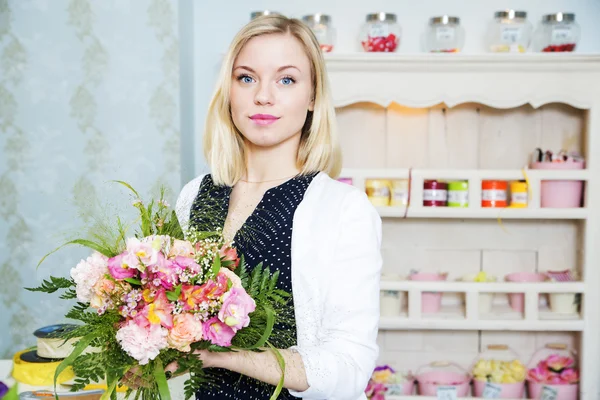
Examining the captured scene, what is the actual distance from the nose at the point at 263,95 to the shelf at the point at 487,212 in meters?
1.17

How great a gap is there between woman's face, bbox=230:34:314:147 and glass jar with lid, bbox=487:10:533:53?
1261mm

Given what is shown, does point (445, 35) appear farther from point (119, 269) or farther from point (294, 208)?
point (119, 269)

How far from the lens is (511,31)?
229 cm

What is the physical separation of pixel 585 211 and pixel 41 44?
1972 millimetres

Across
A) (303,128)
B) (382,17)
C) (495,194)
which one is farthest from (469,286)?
(303,128)

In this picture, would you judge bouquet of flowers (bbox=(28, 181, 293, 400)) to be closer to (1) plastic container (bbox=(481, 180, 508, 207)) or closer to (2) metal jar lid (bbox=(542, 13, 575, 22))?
(1) plastic container (bbox=(481, 180, 508, 207))

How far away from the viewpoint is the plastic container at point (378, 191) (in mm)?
2389

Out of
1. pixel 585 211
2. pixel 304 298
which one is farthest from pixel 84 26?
pixel 585 211

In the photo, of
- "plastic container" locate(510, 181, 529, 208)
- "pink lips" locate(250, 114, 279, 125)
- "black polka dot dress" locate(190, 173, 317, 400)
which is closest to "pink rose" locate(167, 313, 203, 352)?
"black polka dot dress" locate(190, 173, 317, 400)

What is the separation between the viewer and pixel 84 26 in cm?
234

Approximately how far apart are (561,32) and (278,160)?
55.5 inches

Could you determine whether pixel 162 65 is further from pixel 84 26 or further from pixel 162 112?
pixel 84 26

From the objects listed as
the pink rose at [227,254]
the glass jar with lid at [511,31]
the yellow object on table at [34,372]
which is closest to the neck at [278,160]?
the pink rose at [227,254]

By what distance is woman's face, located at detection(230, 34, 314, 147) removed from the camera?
123 cm
